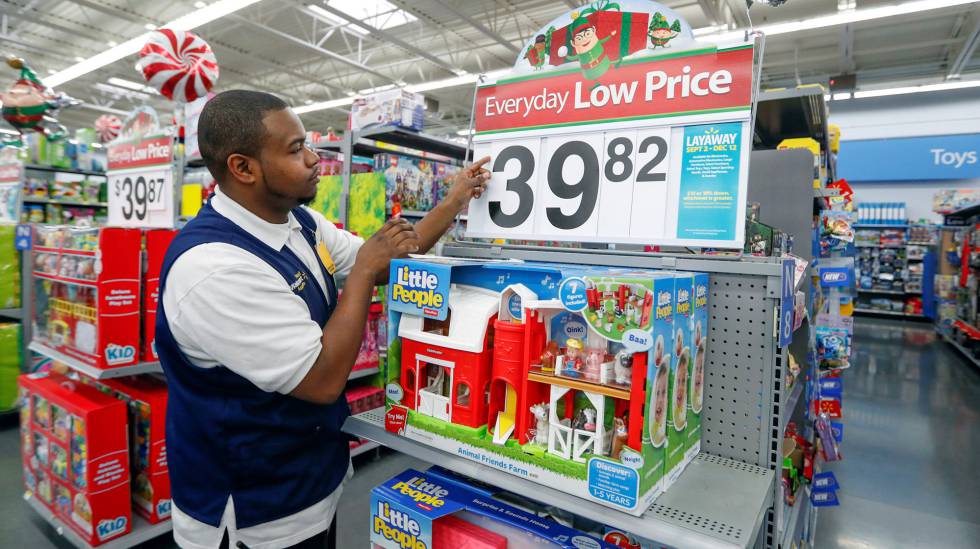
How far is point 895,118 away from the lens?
456 inches

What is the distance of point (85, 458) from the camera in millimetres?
2275

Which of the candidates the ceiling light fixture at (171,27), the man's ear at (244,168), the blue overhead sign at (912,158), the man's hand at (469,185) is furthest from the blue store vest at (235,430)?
the blue overhead sign at (912,158)

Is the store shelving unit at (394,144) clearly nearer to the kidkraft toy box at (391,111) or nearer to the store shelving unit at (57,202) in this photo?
the kidkraft toy box at (391,111)

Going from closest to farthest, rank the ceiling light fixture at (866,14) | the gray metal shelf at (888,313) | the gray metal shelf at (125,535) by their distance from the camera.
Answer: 1. the gray metal shelf at (125,535)
2. the ceiling light fixture at (866,14)
3. the gray metal shelf at (888,313)

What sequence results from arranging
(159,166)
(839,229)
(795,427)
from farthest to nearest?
(839,229), (159,166), (795,427)

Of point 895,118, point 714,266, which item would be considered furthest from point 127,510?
point 895,118

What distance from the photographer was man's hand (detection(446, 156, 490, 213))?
62.4 inches

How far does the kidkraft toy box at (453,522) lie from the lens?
110 centimetres

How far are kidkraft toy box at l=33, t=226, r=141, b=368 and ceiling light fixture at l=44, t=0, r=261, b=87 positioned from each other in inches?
183

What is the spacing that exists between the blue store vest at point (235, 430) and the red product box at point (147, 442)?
1.36 metres

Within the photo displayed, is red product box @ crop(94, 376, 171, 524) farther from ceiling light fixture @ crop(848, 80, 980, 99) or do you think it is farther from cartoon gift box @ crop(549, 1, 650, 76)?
ceiling light fixture @ crop(848, 80, 980, 99)

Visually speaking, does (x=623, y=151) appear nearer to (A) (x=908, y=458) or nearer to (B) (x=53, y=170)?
(A) (x=908, y=458)

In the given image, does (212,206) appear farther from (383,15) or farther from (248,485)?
(383,15)

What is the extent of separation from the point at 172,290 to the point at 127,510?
1975 millimetres
